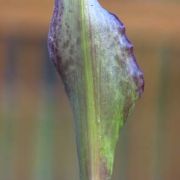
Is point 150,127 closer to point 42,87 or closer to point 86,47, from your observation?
point 42,87

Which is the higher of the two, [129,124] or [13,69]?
[13,69]

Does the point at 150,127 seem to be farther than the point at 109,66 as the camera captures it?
Yes

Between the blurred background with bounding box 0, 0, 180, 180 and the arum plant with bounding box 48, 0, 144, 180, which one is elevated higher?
the arum plant with bounding box 48, 0, 144, 180

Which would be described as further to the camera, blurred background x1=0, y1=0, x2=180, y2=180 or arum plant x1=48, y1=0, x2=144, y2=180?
blurred background x1=0, y1=0, x2=180, y2=180

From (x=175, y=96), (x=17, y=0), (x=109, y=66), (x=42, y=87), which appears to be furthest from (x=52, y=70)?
(x=109, y=66)

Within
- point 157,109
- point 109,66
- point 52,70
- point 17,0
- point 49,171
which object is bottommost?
point 49,171
